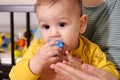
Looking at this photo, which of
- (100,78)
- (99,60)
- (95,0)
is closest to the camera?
(100,78)

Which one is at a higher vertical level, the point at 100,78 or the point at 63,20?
the point at 63,20

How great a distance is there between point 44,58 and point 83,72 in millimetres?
120

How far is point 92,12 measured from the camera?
93 cm

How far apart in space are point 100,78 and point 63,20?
200 mm

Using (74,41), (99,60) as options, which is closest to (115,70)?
(99,60)

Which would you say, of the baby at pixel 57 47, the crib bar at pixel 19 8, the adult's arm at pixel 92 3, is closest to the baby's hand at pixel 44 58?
the baby at pixel 57 47

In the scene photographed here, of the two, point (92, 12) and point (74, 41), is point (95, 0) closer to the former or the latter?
point (92, 12)

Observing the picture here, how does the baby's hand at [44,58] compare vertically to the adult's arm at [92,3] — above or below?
below

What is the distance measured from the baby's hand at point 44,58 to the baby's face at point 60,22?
0.03 metres

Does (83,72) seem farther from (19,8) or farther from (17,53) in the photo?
(17,53)

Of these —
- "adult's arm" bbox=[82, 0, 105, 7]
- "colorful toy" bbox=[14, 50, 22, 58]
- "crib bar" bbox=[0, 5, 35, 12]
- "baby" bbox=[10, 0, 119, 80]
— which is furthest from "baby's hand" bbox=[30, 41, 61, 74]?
"colorful toy" bbox=[14, 50, 22, 58]

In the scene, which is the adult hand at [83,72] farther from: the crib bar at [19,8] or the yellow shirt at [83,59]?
the crib bar at [19,8]

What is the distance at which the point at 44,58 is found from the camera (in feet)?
2.44

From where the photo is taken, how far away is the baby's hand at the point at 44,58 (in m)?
0.72
